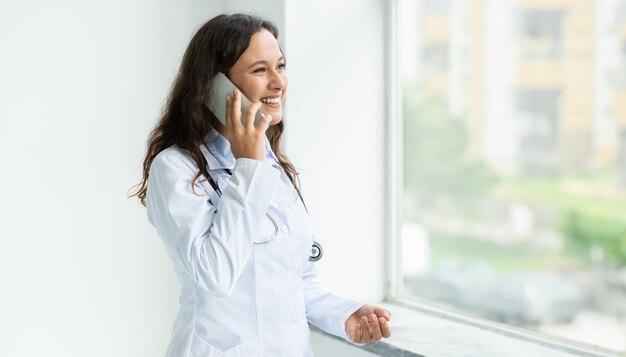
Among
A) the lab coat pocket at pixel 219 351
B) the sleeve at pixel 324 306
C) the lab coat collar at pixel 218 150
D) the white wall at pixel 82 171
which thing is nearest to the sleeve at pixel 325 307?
the sleeve at pixel 324 306

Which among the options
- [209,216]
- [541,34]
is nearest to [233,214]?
[209,216]

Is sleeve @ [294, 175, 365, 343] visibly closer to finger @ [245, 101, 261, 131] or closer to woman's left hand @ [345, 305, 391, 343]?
woman's left hand @ [345, 305, 391, 343]

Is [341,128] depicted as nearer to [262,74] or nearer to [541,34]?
[262,74]

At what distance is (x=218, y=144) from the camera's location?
4.90 ft

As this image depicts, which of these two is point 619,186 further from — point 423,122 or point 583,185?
point 423,122

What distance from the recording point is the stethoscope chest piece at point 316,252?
162 centimetres

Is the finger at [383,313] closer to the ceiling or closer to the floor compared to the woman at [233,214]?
closer to the floor

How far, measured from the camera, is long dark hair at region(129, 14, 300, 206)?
1460 mm

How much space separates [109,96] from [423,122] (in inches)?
56.8

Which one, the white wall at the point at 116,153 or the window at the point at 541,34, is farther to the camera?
the window at the point at 541,34

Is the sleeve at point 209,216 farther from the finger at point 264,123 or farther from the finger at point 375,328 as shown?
the finger at point 375,328

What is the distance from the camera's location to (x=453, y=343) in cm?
188

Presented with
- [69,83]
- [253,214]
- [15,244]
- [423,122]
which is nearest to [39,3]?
[69,83]

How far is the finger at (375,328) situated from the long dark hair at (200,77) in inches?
19.8
